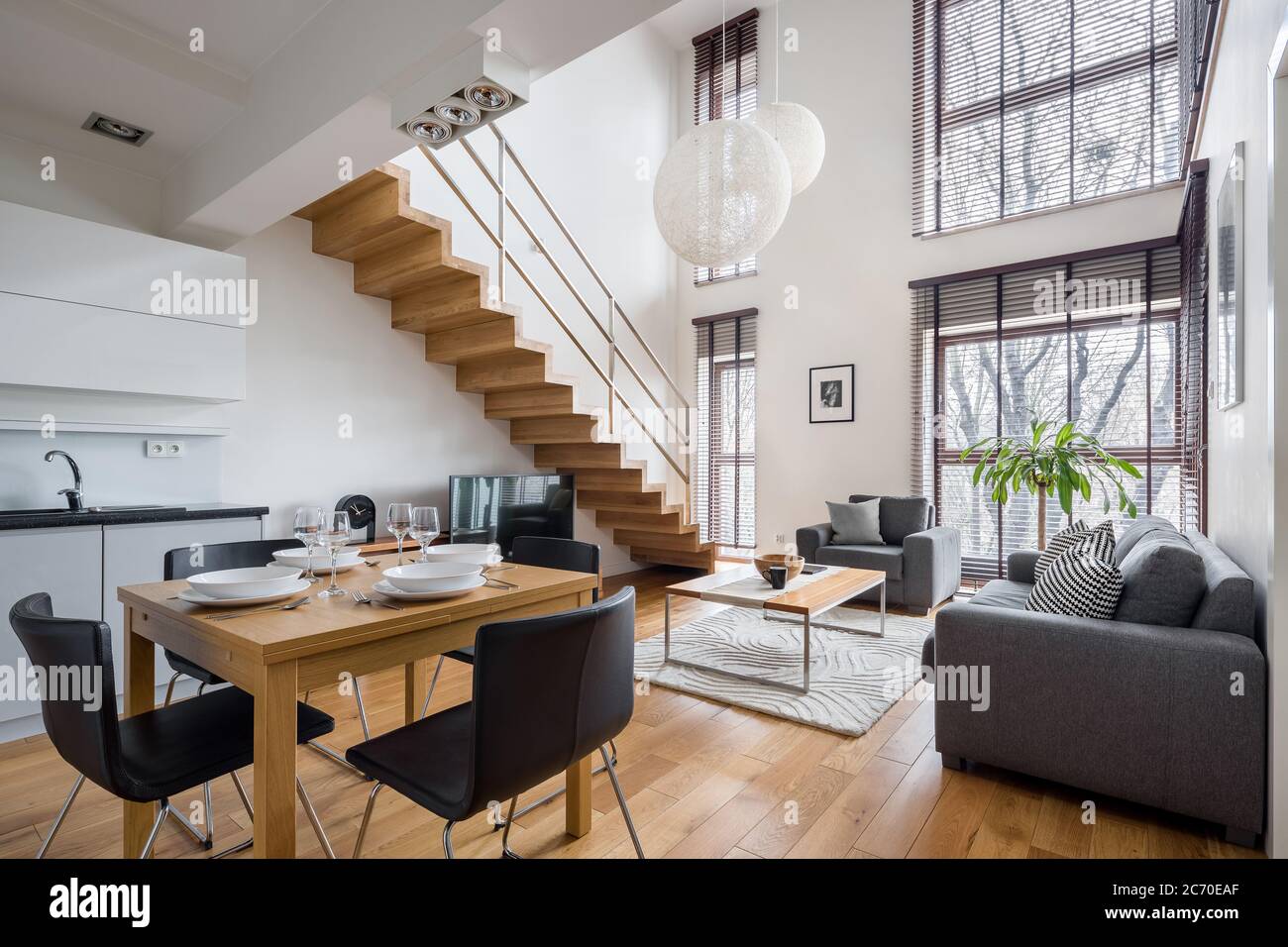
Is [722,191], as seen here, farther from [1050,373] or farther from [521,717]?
[1050,373]

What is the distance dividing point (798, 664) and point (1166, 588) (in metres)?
1.78

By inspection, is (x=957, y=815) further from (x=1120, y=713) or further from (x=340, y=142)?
(x=340, y=142)

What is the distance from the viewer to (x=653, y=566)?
21.9 ft

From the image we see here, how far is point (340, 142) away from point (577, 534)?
12.8ft

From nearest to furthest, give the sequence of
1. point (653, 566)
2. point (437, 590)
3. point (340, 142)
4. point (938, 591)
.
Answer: point (437, 590), point (340, 142), point (938, 591), point (653, 566)

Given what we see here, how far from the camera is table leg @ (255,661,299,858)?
1195 mm

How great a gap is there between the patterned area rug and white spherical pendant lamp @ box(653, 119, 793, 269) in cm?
213

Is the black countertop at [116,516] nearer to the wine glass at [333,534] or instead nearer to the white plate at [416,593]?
the wine glass at [333,534]

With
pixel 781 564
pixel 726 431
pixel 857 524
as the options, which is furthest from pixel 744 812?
pixel 726 431

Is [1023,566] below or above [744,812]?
above

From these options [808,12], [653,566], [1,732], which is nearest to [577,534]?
[653,566]

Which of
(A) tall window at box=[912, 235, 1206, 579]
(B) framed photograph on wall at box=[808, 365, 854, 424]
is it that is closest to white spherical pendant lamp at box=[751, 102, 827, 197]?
(A) tall window at box=[912, 235, 1206, 579]

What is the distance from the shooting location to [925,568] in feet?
15.0

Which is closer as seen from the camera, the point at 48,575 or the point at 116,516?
the point at 48,575
